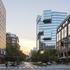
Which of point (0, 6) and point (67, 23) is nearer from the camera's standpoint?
point (0, 6)

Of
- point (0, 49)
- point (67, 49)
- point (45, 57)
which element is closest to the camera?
point (0, 49)

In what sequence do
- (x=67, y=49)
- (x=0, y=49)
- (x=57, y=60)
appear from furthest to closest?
(x=57, y=60) < (x=67, y=49) < (x=0, y=49)

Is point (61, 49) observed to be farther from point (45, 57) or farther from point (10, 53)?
point (10, 53)

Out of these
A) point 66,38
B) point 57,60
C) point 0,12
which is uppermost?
point 0,12

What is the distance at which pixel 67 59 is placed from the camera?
138m

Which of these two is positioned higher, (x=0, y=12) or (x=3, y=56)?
(x=0, y=12)

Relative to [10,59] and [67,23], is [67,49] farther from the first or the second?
[10,59]

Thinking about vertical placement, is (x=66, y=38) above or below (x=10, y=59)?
above

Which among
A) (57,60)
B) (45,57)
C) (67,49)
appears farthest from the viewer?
(45,57)

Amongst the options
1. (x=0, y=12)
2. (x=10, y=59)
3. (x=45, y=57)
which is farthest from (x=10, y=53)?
(x=0, y=12)

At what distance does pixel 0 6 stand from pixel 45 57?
1820 inches

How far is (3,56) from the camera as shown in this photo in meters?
146

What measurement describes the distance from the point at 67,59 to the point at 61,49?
21.1m

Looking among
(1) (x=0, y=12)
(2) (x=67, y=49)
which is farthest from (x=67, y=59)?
(1) (x=0, y=12)
